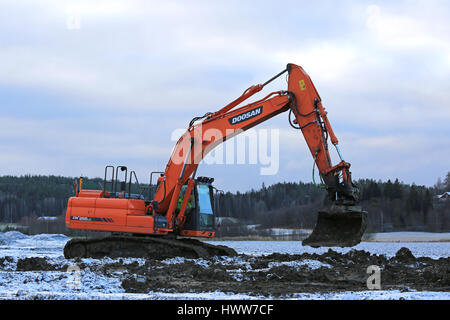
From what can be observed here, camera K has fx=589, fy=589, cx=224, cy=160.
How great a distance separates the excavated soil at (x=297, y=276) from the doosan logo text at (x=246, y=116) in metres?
4.35

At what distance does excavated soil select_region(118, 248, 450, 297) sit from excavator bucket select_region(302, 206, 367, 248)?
565mm

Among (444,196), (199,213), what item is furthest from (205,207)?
(444,196)

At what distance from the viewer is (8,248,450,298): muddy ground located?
10391 millimetres

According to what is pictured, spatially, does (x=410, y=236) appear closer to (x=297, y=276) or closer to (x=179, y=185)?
(x=179, y=185)

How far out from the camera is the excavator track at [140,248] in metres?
17.5

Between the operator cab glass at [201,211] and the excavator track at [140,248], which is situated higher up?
the operator cab glass at [201,211]

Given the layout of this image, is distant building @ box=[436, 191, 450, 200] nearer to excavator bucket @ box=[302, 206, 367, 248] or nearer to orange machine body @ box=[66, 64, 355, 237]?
orange machine body @ box=[66, 64, 355, 237]

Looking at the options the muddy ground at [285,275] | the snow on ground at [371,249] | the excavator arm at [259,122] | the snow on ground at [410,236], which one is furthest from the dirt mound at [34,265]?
the snow on ground at [410,236]

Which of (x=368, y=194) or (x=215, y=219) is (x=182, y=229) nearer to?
(x=215, y=219)

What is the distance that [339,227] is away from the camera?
1466cm

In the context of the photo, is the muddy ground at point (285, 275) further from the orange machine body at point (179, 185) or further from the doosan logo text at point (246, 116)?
the doosan logo text at point (246, 116)
